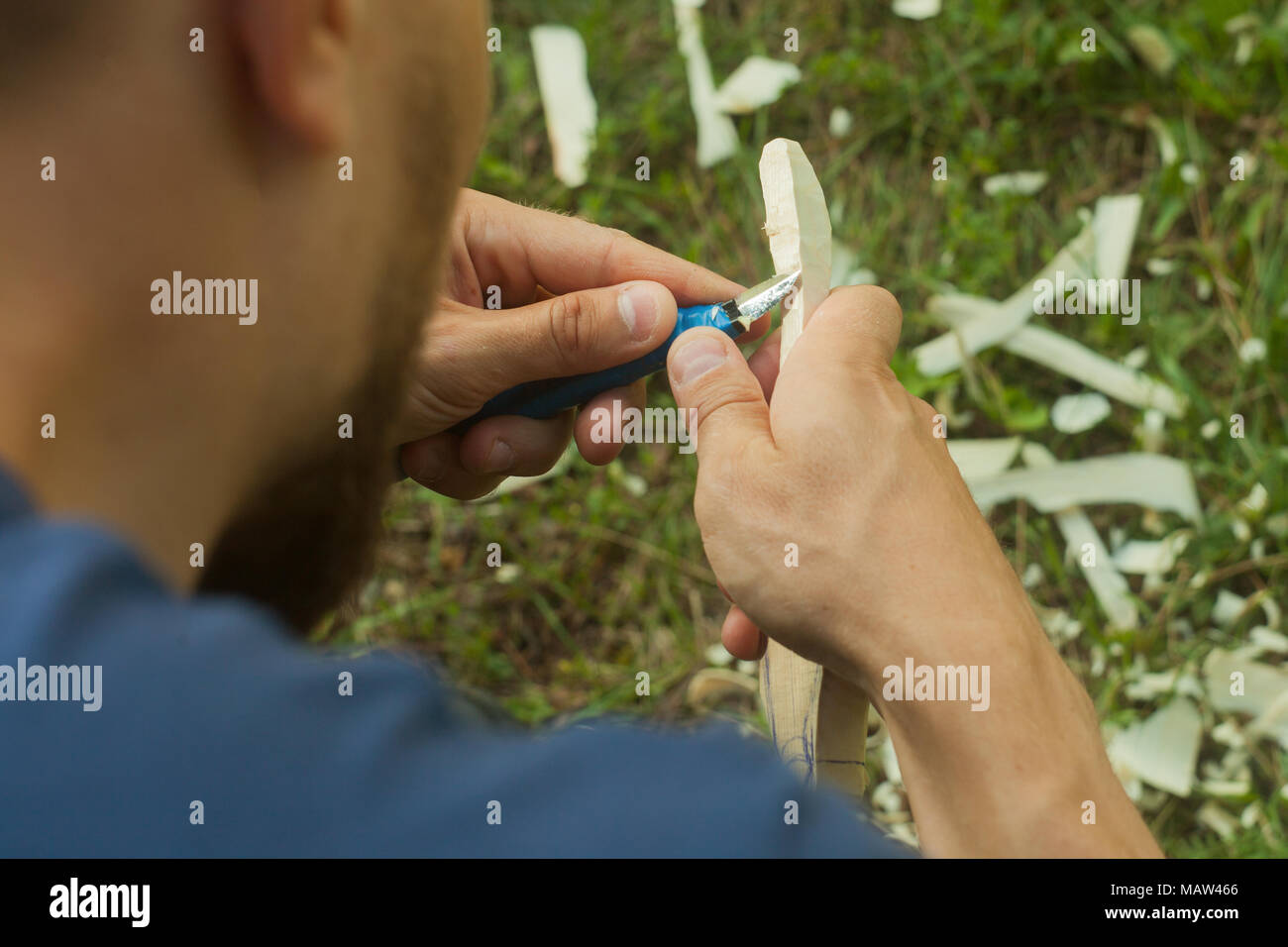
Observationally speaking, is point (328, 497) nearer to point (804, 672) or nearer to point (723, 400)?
point (723, 400)

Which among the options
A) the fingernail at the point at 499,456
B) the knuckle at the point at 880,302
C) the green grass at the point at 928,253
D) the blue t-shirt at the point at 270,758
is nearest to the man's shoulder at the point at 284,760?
Answer: the blue t-shirt at the point at 270,758

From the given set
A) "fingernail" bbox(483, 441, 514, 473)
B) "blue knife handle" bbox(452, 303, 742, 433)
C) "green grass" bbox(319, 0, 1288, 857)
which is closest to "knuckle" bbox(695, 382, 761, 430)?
"blue knife handle" bbox(452, 303, 742, 433)

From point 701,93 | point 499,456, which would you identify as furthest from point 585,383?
point 701,93

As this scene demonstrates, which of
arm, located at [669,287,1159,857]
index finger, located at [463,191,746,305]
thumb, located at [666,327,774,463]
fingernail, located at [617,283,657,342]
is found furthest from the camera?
index finger, located at [463,191,746,305]

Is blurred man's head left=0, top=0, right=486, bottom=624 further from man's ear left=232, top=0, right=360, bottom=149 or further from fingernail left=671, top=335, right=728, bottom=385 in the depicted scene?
fingernail left=671, top=335, right=728, bottom=385

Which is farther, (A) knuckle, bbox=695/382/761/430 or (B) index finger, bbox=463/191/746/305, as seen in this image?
(B) index finger, bbox=463/191/746/305

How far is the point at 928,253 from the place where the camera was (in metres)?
2.43

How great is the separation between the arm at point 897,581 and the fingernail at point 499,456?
0.44 metres

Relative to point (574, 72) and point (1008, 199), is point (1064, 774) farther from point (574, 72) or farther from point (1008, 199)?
point (574, 72)

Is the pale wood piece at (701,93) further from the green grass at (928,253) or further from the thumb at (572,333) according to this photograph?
the thumb at (572,333)

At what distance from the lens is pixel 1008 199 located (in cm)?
239

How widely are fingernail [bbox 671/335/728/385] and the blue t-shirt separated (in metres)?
0.61

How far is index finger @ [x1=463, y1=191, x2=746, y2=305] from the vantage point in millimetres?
1537

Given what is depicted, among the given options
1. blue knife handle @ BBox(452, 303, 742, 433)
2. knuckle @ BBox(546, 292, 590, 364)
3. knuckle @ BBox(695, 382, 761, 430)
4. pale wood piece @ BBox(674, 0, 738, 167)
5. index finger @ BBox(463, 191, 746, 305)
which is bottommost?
knuckle @ BBox(695, 382, 761, 430)
